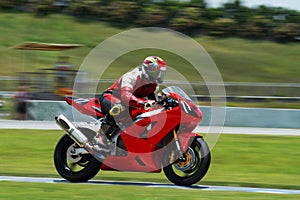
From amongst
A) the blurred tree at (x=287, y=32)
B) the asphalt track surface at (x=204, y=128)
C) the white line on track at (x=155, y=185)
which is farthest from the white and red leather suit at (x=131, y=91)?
the blurred tree at (x=287, y=32)

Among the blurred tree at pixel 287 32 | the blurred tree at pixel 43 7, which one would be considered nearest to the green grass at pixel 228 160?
the blurred tree at pixel 287 32

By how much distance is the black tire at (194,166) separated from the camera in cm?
867

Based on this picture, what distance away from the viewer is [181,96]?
8.91 m

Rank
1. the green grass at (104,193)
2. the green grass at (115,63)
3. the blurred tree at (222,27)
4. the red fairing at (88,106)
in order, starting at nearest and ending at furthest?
the green grass at (104,193) < the red fairing at (88,106) < the green grass at (115,63) < the blurred tree at (222,27)

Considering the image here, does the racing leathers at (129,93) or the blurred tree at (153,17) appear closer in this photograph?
the racing leathers at (129,93)

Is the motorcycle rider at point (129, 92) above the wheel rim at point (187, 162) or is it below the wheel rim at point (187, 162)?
above

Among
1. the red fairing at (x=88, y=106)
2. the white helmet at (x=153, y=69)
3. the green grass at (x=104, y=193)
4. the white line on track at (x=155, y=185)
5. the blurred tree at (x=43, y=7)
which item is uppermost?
the white helmet at (x=153, y=69)

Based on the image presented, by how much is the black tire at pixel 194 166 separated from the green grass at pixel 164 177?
353 mm

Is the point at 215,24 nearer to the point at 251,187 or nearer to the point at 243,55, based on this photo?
the point at 243,55

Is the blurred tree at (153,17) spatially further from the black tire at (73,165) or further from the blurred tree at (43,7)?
the black tire at (73,165)

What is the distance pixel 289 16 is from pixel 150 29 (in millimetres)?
9195

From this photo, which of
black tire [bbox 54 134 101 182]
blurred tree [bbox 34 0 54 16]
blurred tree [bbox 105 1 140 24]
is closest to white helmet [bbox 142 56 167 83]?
black tire [bbox 54 134 101 182]

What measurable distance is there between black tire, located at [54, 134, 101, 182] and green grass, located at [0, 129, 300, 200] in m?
0.37

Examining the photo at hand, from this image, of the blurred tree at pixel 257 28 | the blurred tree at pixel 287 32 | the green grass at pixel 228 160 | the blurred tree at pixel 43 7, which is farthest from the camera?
the blurred tree at pixel 43 7
